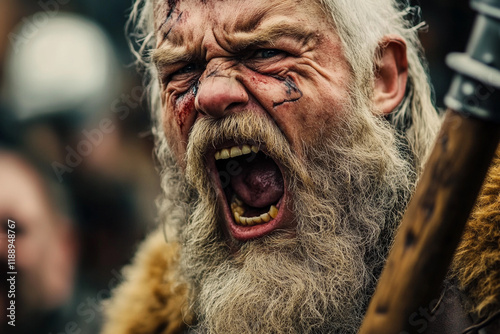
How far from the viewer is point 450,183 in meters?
1.00

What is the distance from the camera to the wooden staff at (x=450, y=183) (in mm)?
950

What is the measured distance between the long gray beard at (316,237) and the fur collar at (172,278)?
358 millimetres

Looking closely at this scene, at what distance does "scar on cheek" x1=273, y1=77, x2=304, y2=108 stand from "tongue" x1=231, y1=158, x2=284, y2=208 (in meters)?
0.29

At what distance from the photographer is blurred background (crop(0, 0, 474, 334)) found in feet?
9.86

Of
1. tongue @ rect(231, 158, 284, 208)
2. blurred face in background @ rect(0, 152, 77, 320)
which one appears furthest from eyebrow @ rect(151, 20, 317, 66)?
blurred face in background @ rect(0, 152, 77, 320)

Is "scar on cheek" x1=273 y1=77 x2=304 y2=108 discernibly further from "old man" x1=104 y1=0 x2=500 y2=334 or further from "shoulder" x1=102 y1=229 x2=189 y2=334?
"shoulder" x1=102 y1=229 x2=189 y2=334

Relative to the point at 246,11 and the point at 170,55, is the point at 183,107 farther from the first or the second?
the point at 246,11

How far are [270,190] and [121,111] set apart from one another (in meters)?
2.31

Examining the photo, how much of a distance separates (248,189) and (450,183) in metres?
1.17

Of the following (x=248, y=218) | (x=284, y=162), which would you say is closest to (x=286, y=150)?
(x=284, y=162)

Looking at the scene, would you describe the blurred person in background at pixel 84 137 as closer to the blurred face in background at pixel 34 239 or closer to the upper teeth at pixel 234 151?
the blurred face in background at pixel 34 239

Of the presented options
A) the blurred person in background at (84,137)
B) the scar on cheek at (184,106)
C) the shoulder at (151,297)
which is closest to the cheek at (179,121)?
the scar on cheek at (184,106)

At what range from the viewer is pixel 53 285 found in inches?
120

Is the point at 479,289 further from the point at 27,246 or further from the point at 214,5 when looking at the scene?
the point at 27,246
